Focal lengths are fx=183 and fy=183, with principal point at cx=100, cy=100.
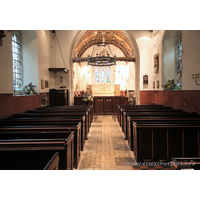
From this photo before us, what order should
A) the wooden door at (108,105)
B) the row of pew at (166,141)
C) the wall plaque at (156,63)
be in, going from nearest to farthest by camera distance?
1. the row of pew at (166,141)
2. the wall plaque at (156,63)
3. the wooden door at (108,105)

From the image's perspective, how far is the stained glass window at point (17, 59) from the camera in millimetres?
6859

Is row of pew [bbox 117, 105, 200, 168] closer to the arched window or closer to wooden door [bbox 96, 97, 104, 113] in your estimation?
the arched window

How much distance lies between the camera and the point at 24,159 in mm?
1934

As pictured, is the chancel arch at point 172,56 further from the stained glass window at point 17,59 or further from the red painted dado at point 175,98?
the stained glass window at point 17,59

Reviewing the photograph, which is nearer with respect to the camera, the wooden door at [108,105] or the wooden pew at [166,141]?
the wooden pew at [166,141]

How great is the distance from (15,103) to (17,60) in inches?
98.6

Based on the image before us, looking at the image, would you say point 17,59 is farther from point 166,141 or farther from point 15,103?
point 166,141

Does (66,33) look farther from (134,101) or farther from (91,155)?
(91,155)

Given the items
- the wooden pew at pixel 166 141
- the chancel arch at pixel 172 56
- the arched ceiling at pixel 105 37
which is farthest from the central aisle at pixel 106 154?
the arched ceiling at pixel 105 37

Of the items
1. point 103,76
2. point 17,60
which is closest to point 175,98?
point 17,60

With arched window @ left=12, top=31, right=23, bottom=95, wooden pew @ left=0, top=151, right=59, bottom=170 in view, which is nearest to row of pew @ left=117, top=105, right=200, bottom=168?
wooden pew @ left=0, top=151, right=59, bottom=170

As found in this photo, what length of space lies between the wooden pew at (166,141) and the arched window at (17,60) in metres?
5.34

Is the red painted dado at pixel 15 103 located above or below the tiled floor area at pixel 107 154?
above

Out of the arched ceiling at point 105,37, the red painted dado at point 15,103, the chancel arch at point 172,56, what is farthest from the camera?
A: the arched ceiling at point 105,37
